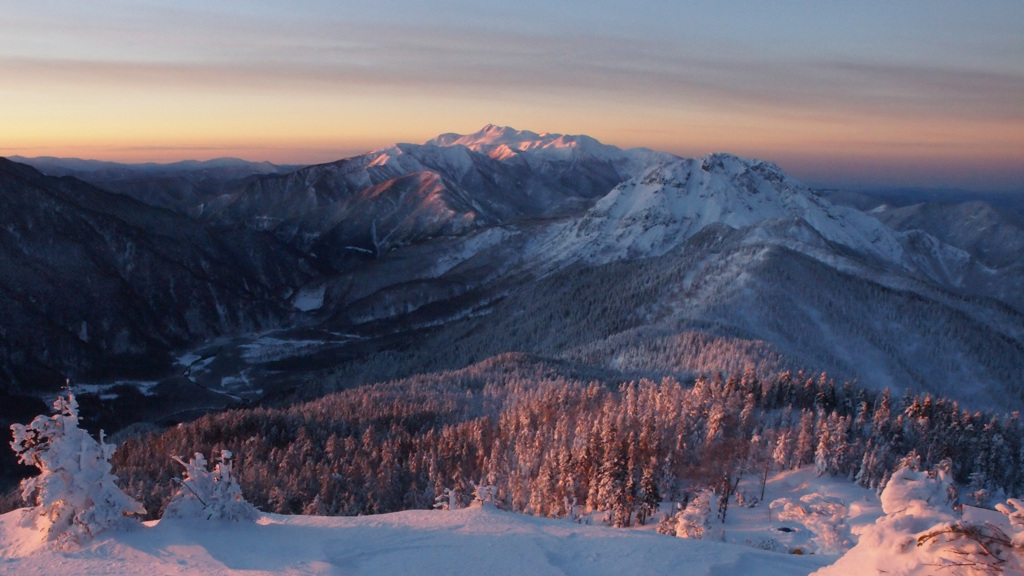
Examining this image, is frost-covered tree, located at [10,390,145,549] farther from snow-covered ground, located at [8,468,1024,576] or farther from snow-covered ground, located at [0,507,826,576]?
snow-covered ground, located at [0,507,826,576]

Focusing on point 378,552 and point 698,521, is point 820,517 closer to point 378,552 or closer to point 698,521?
point 698,521

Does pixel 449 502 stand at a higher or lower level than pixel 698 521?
lower

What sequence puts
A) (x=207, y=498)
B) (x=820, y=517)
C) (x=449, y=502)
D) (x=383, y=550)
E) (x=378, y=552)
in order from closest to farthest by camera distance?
(x=378, y=552), (x=383, y=550), (x=207, y=498), (x=449, y=502), (x=820, y=517)

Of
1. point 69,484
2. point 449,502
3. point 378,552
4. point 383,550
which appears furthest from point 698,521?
point 69,484

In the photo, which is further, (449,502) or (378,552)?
(449,502)

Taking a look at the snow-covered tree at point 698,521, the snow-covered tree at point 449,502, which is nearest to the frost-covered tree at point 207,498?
the snow-covered tree at point 449,502

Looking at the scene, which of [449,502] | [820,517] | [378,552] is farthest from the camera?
[820,517]

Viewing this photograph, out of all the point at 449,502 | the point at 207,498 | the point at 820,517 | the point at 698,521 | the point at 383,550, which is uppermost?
the point at 207,498
